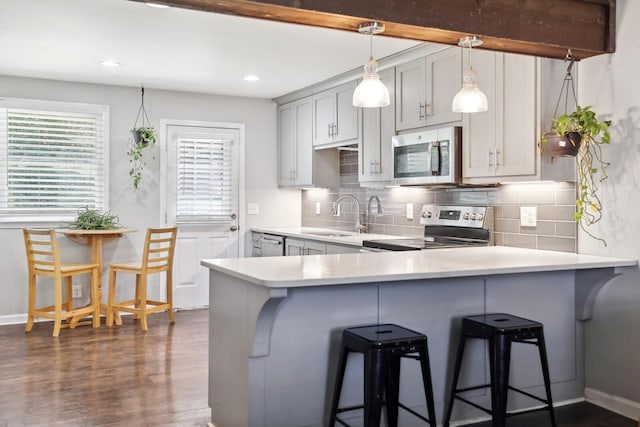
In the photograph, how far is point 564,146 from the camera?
2990 mm

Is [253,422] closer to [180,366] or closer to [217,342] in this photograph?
[217,342]

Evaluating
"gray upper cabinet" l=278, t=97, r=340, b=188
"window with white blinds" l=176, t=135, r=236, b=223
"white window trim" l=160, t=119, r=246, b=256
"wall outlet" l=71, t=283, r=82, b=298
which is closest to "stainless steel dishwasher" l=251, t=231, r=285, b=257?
"white window trim" l=160, t=119, r=246, b=256

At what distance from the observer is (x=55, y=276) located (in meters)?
4.90

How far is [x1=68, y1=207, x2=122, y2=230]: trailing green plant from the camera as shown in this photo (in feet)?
17.5

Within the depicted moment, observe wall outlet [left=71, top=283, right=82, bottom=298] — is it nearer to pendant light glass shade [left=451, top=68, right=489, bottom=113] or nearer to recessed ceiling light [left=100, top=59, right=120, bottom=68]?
recessed ceiling light [left=100, top=59, right=120, bottom=68]

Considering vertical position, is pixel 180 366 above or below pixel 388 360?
below

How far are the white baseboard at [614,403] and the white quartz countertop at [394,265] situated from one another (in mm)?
750

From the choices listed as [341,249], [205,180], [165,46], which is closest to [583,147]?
[341,249]

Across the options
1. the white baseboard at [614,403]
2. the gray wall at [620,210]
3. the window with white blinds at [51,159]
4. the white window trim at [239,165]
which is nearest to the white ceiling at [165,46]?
the window with white blinds at [51,159]

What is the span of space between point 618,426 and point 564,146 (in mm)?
1446

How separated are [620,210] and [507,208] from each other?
2.87ft

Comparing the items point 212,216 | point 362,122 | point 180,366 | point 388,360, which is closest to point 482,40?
point 388,360

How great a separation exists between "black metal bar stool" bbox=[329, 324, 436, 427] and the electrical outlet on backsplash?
58.7 inches

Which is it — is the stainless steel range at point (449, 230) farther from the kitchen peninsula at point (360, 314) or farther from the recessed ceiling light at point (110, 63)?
the recessed ceiling light at point (110, 63)
